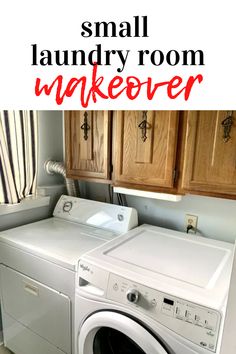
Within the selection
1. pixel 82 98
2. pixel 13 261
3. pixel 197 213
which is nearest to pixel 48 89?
pixel 82 98

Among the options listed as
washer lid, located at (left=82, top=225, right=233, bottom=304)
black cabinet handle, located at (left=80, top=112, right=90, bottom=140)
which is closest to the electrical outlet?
washer lid, located at (left=82, top=225, right=233, bottom=304)

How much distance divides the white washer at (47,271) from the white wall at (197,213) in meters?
0.21

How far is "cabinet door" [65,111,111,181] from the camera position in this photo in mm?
1488

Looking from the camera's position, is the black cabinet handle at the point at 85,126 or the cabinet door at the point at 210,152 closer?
the cabinet door at the point at 210,152

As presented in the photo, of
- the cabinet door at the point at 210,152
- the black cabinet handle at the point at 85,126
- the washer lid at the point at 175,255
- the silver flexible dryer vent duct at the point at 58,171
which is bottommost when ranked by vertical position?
the washer lid at the point at 175,255

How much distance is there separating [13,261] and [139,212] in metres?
0.92

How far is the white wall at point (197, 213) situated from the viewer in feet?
4.72

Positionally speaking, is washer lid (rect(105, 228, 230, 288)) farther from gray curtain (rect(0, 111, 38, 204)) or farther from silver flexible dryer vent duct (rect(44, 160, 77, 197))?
gray curtain (rect(0, 111, 38, 204))

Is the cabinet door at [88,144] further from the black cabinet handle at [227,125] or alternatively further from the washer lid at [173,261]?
the black cabinet handle at [227,125]

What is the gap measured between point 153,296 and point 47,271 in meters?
0.64

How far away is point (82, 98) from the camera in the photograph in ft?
4.31

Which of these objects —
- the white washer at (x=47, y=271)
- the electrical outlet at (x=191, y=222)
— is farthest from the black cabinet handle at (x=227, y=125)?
the white washer at (x=47, y=271)

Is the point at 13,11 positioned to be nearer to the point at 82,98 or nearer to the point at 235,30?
the point at 82,98

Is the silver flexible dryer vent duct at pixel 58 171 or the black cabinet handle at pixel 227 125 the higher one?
the black cabinet handle at pixel 227 125
